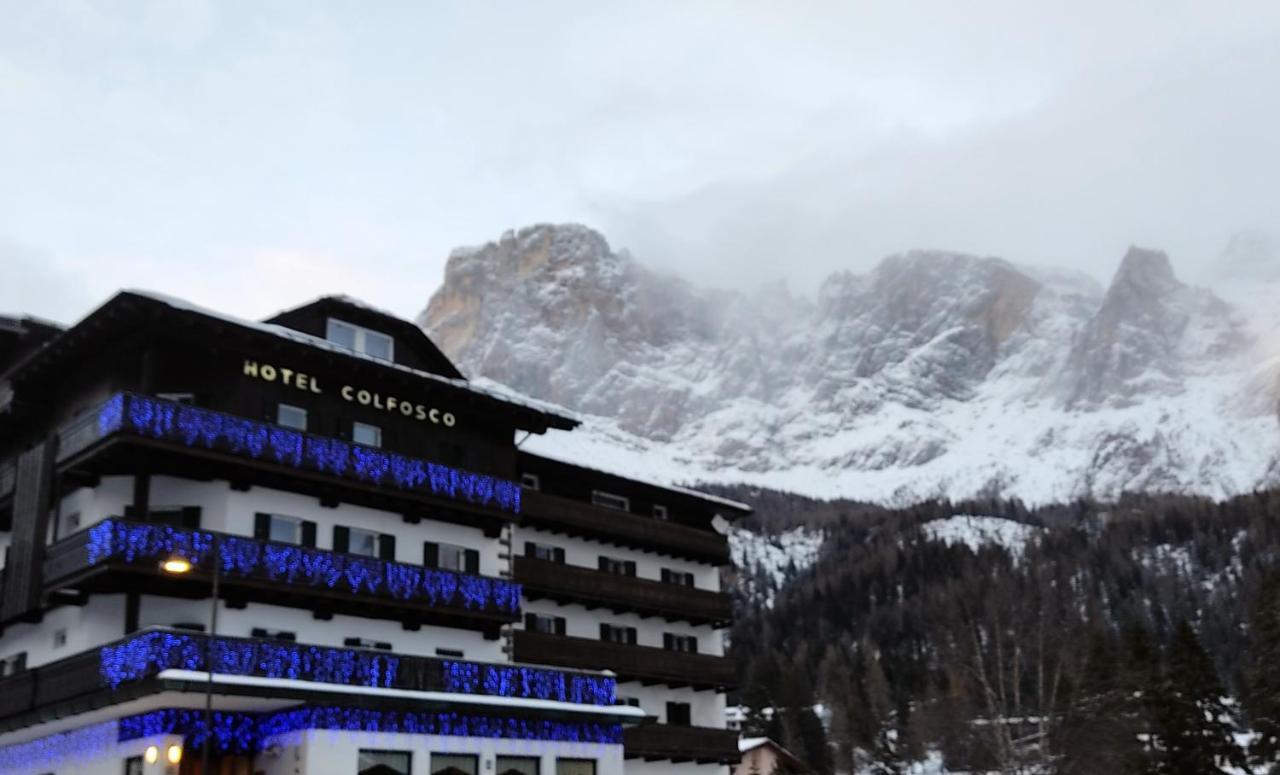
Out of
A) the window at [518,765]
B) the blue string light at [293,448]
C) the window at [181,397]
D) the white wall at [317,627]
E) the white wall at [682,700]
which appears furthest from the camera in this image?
the white wall at [682,700]

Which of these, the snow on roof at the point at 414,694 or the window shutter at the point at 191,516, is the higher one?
the window shutter at the point at 191,516

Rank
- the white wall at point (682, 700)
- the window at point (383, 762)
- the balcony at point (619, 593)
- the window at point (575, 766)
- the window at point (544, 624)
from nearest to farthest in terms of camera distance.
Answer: the window at point (383, 762), the window at point (575, 766), the balcony at point (619, 593), the window at point (544, 624), the white wall at point (682, 700)

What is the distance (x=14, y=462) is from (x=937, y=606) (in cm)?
15855

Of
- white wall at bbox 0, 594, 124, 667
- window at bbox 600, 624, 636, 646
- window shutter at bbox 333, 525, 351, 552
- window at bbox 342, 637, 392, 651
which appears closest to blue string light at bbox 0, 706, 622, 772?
white wall at bbox 0, 594, 124, 667

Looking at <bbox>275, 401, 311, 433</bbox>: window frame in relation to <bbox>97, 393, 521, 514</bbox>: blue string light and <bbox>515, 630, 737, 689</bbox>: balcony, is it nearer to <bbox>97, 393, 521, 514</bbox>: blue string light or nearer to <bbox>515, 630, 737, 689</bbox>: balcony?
<bbox>97, 393, 521, 514</bbox>: blue string light

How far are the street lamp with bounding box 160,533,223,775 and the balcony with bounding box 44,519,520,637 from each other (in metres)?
0.47

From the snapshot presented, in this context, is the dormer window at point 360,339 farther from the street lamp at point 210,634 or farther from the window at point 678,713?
the window at point 678,713

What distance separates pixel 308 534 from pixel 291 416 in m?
4.03

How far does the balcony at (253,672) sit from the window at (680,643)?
52.4 feet

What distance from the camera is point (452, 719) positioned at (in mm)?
42469

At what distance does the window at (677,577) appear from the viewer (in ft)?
211

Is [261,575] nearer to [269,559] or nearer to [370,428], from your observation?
[269,559]

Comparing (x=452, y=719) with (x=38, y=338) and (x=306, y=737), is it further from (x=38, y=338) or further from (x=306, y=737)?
(x=38, y=338)

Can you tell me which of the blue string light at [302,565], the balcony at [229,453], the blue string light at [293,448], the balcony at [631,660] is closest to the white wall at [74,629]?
the blue string light at [302,565]
